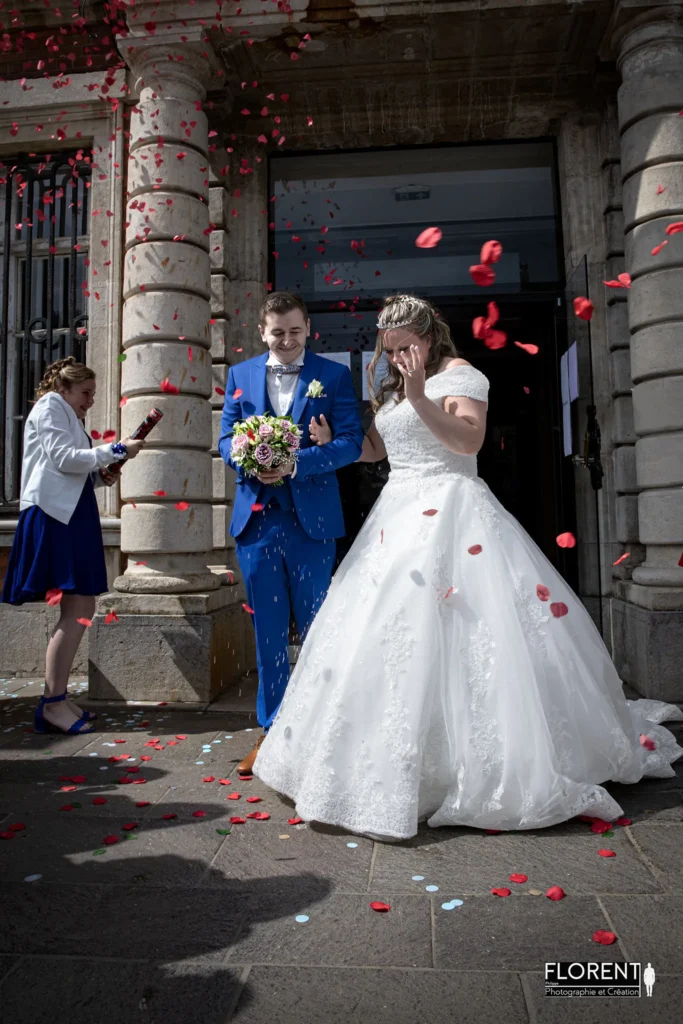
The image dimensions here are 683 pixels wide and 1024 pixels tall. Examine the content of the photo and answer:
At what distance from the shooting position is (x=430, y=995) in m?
1.86

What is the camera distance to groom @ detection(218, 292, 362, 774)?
367 cm

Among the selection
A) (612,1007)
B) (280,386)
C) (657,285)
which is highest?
(657,285)

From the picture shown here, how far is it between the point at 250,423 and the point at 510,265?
4240 millimetres

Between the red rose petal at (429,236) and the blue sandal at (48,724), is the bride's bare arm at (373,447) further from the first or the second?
the red rose petal at (429,236)

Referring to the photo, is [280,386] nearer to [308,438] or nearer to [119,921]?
[308,438]

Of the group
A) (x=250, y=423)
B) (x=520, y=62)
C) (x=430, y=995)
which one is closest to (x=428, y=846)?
(x=430, y=995)

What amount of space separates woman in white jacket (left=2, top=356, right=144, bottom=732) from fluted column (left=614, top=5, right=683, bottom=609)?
346 cm

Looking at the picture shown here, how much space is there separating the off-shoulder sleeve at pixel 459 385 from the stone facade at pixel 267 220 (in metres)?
2.56

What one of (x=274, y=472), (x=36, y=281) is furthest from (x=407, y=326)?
(x=36, y=281)

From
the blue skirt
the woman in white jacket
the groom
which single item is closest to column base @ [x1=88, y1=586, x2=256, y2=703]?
the woman in white jacket

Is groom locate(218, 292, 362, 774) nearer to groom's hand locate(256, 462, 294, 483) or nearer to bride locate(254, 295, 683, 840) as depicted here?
groom's hand locate(256, 462, 294, 483)

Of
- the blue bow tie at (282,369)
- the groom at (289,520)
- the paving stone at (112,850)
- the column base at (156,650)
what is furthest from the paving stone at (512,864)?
the column base at (156,650)

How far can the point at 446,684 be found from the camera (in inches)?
118

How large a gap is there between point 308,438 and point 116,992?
245 cm
